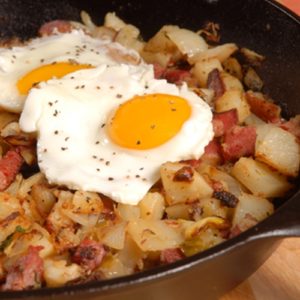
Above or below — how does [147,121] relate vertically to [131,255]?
above

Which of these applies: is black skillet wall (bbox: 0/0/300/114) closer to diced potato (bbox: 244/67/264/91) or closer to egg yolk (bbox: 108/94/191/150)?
diced potato (bbox: 244/67/264/91)

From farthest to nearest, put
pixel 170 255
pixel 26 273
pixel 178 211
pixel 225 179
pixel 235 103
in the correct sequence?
pixel 235 103 < pixel 225 179 < pixel 178 211 < pixel 170 255 < pixel 26 273

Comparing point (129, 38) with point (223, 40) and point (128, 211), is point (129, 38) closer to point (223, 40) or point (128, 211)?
point (223, 40)

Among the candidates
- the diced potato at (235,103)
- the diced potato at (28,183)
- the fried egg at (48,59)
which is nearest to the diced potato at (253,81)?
the diced potato at (235,103)

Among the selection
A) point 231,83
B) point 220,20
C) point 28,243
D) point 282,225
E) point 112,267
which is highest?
point 282,225

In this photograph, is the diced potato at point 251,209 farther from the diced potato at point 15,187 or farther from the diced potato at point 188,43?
the diced potato at point 188,43

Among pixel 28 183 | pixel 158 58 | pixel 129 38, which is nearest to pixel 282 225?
pixel 28 183

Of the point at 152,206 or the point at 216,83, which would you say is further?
the point at 216,83
